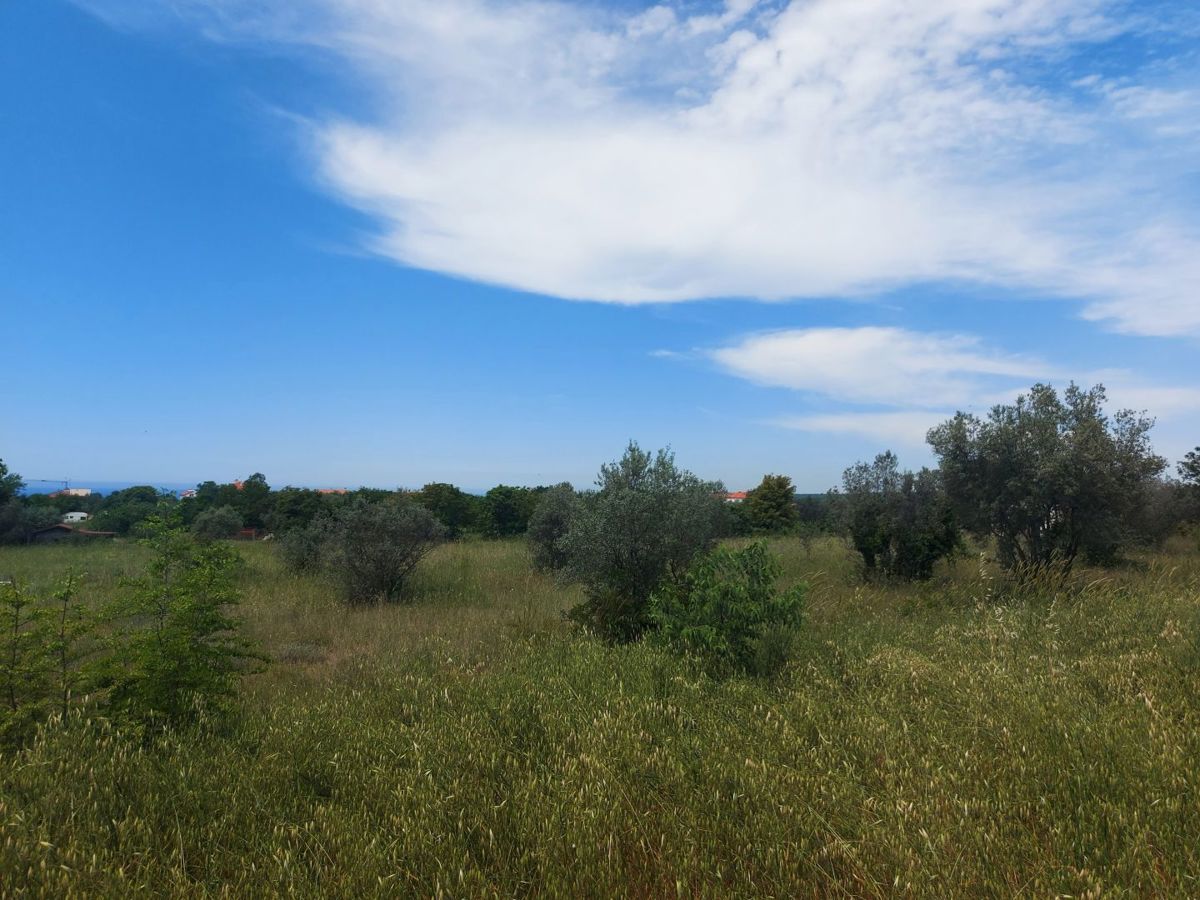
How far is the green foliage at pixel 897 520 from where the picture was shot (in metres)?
15.7

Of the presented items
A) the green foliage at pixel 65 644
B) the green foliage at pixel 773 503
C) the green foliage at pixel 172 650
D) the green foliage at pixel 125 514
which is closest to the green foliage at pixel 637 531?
the green foliage at pixel 172 650

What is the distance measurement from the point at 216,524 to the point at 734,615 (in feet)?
86.8

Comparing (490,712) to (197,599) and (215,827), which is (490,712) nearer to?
(215,827)

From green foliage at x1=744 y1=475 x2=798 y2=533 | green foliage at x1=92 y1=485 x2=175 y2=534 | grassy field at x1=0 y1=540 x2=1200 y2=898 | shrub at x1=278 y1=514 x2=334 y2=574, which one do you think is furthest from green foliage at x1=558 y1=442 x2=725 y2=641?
green foliage at x1=92 y1=485 x2=175 y2=534

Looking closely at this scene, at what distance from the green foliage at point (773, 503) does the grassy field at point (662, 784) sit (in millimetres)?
32048

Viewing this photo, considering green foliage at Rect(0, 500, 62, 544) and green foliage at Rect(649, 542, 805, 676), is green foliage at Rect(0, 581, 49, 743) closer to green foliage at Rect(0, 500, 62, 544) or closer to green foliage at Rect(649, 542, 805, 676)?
green foliage at Rect(649, 542, 805, 676)

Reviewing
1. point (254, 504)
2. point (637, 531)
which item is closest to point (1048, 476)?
point (637, 531)

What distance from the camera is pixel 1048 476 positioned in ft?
41.3

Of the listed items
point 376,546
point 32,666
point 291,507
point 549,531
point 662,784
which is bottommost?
point 662,784

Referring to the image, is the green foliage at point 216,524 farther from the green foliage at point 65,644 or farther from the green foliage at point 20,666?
the green foliage at point 20,666

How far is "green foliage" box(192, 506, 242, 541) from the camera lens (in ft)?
86.5

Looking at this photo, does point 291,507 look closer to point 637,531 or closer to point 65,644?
point 637,531

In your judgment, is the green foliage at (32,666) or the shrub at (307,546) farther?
the shrub at (307,546)

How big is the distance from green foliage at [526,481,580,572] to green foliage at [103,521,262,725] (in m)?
13.1
